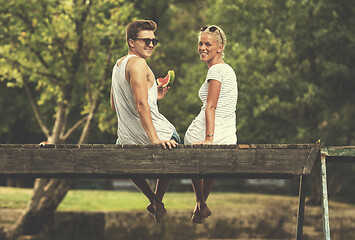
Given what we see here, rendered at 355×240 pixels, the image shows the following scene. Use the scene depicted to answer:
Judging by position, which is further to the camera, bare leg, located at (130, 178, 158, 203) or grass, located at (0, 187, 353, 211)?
grass, located at (0, 187, 353, 211)

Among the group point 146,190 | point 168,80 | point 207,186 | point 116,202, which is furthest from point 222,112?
point 116,202

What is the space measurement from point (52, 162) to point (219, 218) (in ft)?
49.4

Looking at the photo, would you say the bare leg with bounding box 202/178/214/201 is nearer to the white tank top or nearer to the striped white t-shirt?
the striped white t-shirt

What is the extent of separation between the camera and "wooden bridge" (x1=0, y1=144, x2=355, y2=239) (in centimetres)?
448

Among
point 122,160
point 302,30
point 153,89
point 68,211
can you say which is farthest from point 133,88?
point 302,30

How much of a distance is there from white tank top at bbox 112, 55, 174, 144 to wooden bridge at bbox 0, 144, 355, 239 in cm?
69

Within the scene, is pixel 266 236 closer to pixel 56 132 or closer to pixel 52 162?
pixel 56 132

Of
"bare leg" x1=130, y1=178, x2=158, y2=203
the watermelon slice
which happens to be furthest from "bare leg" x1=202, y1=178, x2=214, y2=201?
the watermelon slice

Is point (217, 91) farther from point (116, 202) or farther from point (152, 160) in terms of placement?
point (116, 202)

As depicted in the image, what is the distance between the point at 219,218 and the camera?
749 inches

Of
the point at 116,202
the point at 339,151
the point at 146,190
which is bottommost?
the point at 116,202

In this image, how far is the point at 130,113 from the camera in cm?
519

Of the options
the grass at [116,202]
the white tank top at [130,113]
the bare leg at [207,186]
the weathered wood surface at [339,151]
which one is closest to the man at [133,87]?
the white tank top at [130,113]

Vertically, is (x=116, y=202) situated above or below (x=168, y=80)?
below
